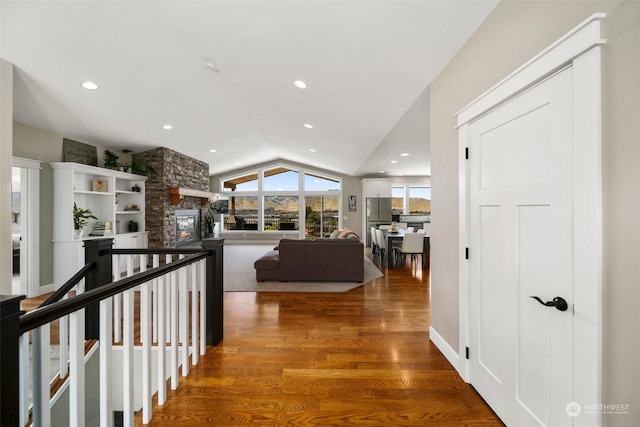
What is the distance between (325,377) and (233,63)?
3.43 metres

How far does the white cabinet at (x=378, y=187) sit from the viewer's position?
9.61m

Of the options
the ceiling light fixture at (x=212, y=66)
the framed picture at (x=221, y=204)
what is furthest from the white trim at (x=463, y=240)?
the framed picture at (x=221, y=204)

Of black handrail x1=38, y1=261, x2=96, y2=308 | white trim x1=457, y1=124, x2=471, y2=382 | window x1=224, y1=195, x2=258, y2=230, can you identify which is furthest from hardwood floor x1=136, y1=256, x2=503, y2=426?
window x1=224, y1=195, x2=258, y2=230

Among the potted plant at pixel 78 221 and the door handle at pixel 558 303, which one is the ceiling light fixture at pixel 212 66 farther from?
the door handle at pixel 558 303

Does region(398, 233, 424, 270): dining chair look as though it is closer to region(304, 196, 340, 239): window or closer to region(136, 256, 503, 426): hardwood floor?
region(136, 256, 503, 426): hardwood floor

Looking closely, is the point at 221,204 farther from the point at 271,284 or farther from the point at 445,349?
the point at 445,349

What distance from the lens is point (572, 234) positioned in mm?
1230

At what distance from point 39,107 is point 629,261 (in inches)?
245

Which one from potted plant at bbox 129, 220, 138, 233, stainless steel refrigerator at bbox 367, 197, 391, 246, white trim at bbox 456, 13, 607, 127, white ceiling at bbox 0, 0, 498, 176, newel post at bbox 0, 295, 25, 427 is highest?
white ceiling at bbox 0, 0, 498, 176

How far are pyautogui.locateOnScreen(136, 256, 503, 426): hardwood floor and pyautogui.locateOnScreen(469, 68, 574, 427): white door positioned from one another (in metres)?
0.35

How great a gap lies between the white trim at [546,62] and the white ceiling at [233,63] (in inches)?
21.4

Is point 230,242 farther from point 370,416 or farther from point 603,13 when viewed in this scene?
point 603,13

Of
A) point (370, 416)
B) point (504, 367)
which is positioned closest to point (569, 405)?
point (504, 367)

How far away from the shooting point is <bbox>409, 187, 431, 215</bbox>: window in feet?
33.3
